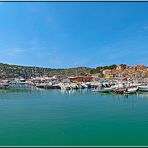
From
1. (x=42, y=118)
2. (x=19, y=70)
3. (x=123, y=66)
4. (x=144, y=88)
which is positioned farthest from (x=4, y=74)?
(x=42, y=118)

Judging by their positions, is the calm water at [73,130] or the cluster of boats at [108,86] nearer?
the calm water at [73,130]

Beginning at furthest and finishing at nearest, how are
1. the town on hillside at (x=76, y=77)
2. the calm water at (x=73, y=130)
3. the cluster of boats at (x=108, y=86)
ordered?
1. the town on hillside at (x=76, y=77)
2. the cluster of boats at (x=108, y=86)
3. the calm water at (x=73, y=130)

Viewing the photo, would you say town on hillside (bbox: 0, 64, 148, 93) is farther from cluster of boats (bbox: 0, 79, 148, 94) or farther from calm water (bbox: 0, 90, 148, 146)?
calm water (bbox: 0, 90, 148, 146)

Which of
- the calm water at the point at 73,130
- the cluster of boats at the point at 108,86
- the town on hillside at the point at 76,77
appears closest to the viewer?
the calm water at the point at 73,130

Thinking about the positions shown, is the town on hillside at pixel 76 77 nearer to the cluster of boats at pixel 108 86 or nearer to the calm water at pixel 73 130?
the cluster of boats at pixel 108 86

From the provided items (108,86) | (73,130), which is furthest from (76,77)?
(73,130)

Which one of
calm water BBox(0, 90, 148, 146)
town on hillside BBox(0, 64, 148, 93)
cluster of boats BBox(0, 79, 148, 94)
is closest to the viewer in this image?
calm water BBox(0, 90, 148, 146)

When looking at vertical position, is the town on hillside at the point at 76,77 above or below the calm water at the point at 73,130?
above

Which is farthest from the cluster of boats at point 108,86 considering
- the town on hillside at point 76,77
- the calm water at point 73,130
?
the calm water at point 73,130

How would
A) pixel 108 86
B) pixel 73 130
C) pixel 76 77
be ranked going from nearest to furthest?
pixel 73 130
pixel 108 86
pixel 76 77

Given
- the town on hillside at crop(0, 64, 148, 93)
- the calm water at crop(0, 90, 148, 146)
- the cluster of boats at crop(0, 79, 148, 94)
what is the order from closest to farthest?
the calm water at crop(0, 90, 148, 146)
the cluster of boats at crop(0, 79, 148, 94)
the town on hillside at crop(0, 64, 148, 93)

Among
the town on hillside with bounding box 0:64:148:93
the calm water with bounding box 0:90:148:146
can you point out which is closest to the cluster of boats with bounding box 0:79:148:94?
the town on hillside with bounding box 0:64:148:93

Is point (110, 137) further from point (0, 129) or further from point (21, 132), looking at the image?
point (0, 129)

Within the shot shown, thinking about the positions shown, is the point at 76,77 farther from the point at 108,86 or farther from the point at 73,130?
the point at 73,130
